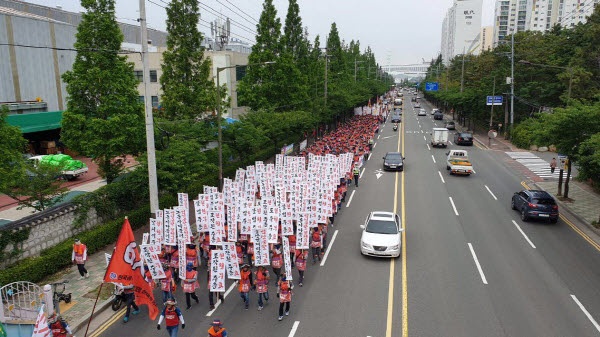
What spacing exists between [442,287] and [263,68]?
93.2ft

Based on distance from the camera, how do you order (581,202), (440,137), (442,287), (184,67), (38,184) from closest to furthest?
1. (442,287)
2. (38,184)
3. (581,202)
4. (184,67)
5. (440,137)

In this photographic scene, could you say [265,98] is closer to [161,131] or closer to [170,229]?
[161,131]

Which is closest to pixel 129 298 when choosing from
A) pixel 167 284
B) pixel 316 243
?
pixel 167 284

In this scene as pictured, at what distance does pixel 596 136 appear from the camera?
18.2 meters

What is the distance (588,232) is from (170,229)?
19.4 m

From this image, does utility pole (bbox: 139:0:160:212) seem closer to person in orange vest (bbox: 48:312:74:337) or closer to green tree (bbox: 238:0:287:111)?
person in orange vest (bbox: 48:312:74:337)

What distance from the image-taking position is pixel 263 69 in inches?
1527

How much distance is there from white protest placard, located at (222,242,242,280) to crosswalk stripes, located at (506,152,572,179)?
96.5 ft

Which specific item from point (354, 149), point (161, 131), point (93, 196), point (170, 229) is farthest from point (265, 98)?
point (170, 229)

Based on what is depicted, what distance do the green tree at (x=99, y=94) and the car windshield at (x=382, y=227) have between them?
11640 mm

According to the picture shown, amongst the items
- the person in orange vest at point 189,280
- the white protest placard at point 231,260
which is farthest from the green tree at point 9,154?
the white protest placard at point 231,260

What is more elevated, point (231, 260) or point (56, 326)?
point (231, 260)

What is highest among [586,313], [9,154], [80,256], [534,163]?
[9,154]

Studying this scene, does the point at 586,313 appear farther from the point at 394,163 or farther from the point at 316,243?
the point at 394,163
